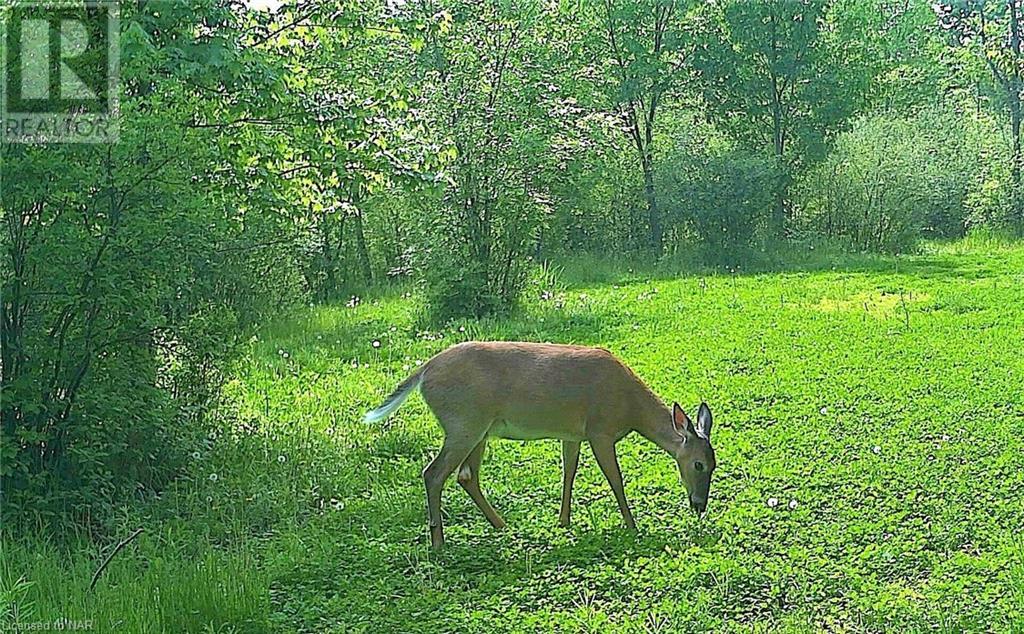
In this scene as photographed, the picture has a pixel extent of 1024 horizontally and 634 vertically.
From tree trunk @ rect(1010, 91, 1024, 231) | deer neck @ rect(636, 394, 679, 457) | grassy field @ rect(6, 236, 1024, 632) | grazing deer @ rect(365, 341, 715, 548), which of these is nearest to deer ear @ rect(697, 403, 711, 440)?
grazing deer @ rect(365, 341, 715, 548)

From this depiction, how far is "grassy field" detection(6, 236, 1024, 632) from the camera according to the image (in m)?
4.66

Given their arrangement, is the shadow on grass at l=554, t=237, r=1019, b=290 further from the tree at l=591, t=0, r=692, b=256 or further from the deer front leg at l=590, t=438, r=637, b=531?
the deer front leg at l=590, t=438, r=637, b=531

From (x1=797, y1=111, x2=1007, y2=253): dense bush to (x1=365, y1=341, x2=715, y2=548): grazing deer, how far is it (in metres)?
13.0

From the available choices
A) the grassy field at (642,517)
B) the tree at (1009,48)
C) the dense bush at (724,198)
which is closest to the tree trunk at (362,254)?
the dense bush at (724,198)

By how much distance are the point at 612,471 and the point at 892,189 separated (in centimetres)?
1387

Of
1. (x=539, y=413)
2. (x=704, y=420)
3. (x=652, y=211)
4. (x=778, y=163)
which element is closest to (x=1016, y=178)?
(x=778, y=163)

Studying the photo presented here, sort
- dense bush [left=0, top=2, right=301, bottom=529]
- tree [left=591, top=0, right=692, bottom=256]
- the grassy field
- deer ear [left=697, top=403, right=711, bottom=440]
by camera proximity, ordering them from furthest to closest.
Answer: tree [left=591, top=0, right=692, bottom=256] → deer ear [left=697, top=403, right=711, bottom=440] → dense bush [left=0, top=2, right=301, bottom=529] → the grassy field

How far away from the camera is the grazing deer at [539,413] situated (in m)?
5.73

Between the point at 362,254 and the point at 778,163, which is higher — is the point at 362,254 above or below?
below

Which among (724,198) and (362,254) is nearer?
(362,254)

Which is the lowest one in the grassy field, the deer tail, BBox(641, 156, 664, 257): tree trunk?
the grassy field

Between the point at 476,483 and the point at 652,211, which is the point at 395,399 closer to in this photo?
the point at 476,483

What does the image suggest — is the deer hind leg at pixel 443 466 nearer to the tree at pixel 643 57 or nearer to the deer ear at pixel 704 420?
the deer ear at pixel 704 420

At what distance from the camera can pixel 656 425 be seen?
19.9 ft
